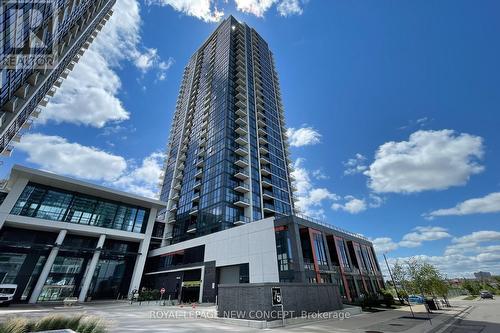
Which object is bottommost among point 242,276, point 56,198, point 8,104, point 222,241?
point 242,276

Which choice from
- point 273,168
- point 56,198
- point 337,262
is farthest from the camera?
point 273,168

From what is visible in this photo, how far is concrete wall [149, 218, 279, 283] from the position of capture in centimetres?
2844

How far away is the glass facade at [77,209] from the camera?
36250 mm

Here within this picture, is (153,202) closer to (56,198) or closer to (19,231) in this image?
(56,198)

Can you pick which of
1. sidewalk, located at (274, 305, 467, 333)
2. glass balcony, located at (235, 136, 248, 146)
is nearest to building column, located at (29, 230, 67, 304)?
glass balcony, located at (235, 136, 248, 146)

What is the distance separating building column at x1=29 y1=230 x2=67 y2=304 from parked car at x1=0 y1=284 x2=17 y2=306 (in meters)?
3.29

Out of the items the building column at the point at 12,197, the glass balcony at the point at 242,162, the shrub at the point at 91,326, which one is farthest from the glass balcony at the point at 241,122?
the shrub at the point at 91,326

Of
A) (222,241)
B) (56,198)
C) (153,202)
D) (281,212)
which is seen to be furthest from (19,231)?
(281,212)

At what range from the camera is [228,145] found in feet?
164

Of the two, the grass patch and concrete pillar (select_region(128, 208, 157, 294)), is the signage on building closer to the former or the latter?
the grass patch

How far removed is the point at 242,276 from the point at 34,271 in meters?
32.4

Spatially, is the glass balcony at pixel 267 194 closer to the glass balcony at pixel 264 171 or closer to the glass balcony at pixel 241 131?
the glass balcony at pixel 264 171

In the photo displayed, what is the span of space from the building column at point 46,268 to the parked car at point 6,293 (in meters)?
3.29

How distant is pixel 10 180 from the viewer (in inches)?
1404
